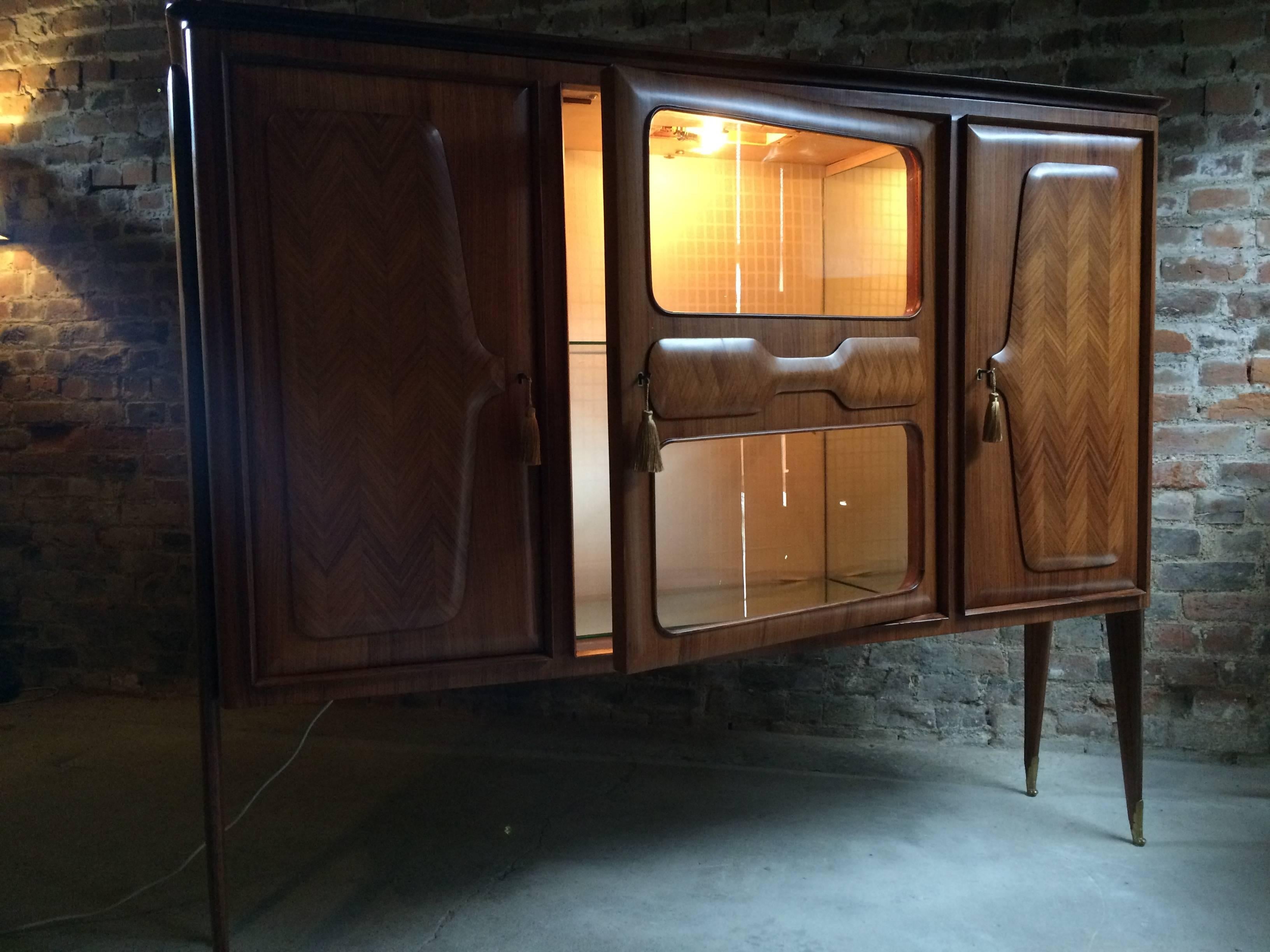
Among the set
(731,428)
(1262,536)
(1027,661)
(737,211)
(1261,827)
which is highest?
(737,211)

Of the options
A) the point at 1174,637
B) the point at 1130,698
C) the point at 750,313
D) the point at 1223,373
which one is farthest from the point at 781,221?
the point at 1174,637

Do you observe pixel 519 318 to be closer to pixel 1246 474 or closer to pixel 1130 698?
pixel 1130 698

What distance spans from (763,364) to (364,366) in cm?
61

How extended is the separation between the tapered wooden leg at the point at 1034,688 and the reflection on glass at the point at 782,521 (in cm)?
65

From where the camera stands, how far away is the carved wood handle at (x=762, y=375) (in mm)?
1455

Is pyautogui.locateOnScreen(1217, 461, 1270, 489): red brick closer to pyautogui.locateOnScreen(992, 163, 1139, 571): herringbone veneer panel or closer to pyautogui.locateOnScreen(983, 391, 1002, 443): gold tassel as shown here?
pyautogui.locateOnScreen(992, 163, 1139, 571): herringbone veneer panel

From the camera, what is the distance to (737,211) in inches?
68.6

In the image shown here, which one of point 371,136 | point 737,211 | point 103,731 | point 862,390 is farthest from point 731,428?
point 103,731

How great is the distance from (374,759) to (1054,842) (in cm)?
160

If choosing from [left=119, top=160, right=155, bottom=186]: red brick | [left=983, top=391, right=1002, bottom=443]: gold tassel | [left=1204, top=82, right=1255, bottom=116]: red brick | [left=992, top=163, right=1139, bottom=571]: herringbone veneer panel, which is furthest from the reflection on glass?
[left=119, top=160, right=155, bottom=186]: red brick

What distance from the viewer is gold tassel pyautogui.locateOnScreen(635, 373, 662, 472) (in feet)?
4.59

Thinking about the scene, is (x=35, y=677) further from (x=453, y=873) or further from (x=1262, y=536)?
(x=1262, y=536)

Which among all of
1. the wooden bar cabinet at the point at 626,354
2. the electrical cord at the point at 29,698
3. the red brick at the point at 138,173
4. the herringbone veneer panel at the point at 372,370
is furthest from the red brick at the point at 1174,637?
the electrical cord at the point at 29,698

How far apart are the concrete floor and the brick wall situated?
139 mm
